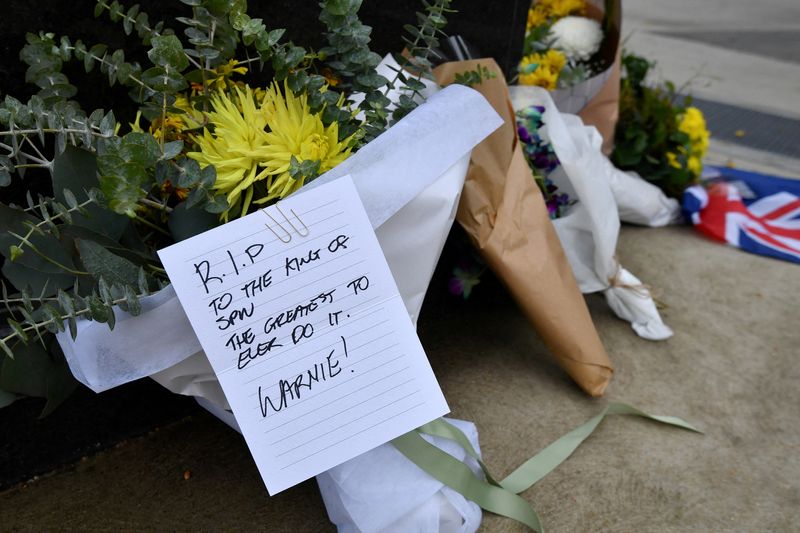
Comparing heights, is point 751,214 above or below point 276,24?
below

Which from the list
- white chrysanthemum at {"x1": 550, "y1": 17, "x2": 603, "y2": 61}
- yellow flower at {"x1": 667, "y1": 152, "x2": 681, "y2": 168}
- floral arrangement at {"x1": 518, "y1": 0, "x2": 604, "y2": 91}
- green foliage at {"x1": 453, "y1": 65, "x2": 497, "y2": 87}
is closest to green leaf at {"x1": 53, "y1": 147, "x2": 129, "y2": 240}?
green foliage at {"x1": 453, "y1": 65, "x2": 497, "y2": 87}

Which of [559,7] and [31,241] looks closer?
[31,241]

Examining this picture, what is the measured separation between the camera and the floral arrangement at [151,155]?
0.92m

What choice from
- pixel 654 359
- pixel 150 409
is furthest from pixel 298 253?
pixel 654 359

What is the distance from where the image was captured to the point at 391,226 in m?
1.09

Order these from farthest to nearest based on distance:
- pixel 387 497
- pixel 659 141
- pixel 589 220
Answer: pixel 659 141 → pixel 589 220 → pixel 387 497

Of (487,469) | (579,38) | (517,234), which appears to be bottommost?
(487,469)

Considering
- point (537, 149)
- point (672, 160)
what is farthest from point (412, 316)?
point (672, 160)

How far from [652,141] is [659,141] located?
25mm

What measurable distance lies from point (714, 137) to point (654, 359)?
2.11 m

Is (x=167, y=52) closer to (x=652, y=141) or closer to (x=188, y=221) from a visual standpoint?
(x=188, y=221)

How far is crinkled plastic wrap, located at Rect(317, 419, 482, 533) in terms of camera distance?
113 centimetres

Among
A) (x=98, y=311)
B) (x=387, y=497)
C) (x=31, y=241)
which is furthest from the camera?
(x=387, y=497)

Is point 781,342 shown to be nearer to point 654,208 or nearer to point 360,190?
point 654,208
